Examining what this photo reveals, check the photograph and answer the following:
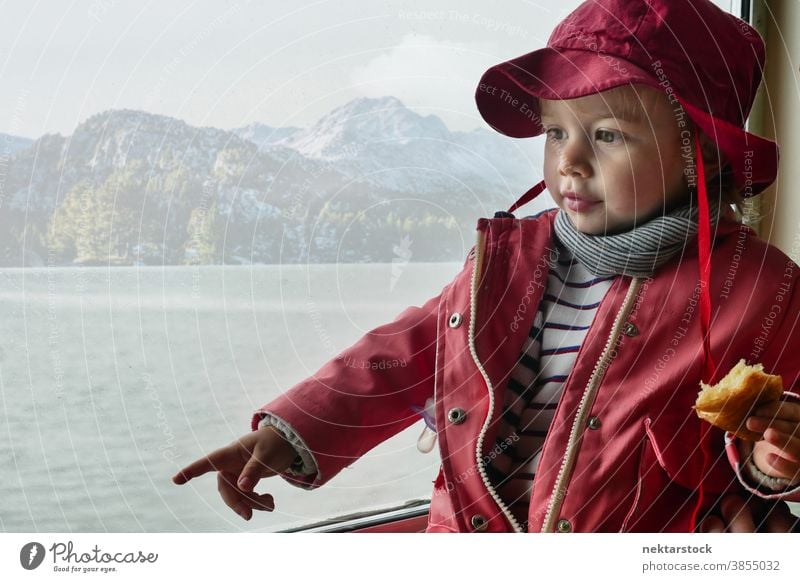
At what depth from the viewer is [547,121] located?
→ 540 mm

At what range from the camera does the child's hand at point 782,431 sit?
18.2 inches

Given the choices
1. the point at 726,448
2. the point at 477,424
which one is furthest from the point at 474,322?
the point at 726,448

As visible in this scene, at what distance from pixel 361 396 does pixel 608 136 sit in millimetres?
221

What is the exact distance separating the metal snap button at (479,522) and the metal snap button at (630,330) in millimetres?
143

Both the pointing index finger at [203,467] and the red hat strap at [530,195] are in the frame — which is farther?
the red hat strap at [530,195]

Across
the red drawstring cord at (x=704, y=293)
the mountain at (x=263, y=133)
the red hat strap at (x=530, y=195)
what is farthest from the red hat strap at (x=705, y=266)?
the mountain at (x=263, y=133)

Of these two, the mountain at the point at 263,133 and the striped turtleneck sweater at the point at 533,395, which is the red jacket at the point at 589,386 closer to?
the striped turtleneck sweater at the point at 533,395

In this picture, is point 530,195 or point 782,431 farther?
point 530,195

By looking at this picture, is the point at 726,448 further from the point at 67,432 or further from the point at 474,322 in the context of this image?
the point at 67,432

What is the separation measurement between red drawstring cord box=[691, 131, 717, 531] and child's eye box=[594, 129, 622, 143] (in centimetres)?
6

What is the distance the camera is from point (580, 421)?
52cm

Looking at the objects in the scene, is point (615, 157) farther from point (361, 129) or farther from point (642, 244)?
point (361, 129)

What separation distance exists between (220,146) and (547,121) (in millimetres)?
204

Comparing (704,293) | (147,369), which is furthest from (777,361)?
(147,369)
